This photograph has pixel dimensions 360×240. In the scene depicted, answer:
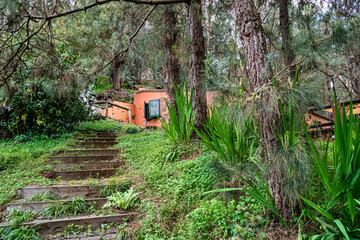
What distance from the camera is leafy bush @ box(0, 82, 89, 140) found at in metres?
5.39

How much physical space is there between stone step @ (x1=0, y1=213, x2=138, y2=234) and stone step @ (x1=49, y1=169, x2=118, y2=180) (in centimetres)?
129

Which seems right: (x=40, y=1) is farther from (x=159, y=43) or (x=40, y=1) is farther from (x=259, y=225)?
(x=259, y=225)

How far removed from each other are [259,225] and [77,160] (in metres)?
3.82

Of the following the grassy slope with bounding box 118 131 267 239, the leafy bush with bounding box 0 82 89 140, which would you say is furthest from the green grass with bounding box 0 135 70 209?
the grassy slope with bounding box 118 131 267 239

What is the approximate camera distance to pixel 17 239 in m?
2.18

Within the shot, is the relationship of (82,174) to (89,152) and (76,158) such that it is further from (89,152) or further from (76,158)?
(89,152)

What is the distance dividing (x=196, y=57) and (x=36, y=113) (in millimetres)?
4484

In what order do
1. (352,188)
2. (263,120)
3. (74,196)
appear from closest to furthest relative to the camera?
(352,188) → (263,120) → (74,196)

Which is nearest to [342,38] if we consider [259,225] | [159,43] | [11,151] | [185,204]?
[259,225]

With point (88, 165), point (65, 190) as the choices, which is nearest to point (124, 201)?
point (65, 190)

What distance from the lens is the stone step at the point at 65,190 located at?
3.16 m

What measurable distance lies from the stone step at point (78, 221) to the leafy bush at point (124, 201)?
16cm

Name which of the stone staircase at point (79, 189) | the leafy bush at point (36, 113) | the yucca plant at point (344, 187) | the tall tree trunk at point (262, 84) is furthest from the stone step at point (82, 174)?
the yucca plant at point (344, 187)

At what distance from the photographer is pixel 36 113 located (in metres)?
5.59
